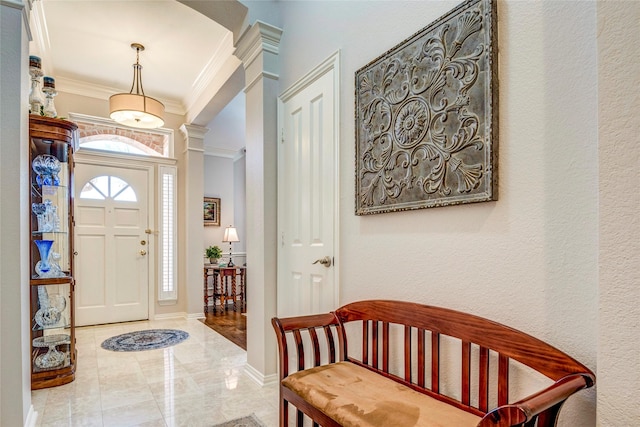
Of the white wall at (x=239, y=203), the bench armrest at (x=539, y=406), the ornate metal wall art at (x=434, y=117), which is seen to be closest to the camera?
the bench armrest at (x=539, y=406)

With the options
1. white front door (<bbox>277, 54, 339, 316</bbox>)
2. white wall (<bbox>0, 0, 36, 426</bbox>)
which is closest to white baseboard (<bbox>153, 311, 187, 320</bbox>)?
white front door (<bbox>277, 54, 339, 316</bbox>)

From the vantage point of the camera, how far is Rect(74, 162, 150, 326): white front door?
421 centimetres

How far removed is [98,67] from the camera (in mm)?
3855

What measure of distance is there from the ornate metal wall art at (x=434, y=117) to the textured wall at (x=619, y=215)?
39 centimetres

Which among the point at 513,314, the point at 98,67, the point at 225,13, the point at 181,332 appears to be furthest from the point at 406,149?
the point at 98,67

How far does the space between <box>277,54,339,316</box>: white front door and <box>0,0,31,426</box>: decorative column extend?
1.49 metres

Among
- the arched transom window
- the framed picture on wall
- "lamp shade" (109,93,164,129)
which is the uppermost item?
"lamp shade" (109,93,164,129)

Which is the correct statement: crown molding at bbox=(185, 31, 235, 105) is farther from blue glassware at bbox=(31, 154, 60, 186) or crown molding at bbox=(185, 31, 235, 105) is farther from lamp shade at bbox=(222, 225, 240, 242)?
lamp shade at bbox=(222, 225, 240, 242)

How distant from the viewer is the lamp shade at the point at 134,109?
329 centimetres

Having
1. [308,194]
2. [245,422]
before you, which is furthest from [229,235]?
[245,422]

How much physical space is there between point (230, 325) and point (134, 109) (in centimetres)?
272

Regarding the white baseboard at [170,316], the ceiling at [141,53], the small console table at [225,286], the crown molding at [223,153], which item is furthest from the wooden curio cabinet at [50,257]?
the crown molding at [223,153]

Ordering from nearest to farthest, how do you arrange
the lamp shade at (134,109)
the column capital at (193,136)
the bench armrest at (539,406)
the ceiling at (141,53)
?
the bench armrest at (539,406) < the ceiling at (141,53) < the lamp shade at (134,109) < the column capital at (193,136)

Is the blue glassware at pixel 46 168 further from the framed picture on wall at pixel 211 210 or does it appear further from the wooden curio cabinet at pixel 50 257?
the framed picture on wall at pixel 211 210
